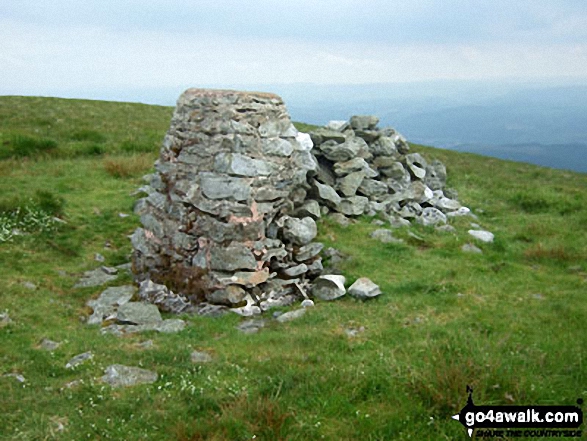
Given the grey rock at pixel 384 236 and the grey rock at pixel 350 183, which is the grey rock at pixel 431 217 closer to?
the grey rock at pixel 384 236

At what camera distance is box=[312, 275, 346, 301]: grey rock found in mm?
9562

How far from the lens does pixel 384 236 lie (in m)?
12.5

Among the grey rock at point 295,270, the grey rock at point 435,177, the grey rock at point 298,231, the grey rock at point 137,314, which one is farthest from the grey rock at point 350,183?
the grey rock at point 137,314

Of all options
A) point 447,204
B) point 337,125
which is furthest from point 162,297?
point 447,204

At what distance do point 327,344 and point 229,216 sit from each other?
3485mm

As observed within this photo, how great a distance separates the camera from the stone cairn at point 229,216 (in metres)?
9.59

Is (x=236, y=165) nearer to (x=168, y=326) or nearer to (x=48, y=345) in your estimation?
(x=168, y=326)

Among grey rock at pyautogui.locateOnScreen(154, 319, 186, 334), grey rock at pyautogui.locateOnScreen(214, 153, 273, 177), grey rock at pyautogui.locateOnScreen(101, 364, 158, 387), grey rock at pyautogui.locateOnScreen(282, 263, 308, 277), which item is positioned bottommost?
grey rock at pyautogui.locateOnScreen(154, 319, 186, 334)

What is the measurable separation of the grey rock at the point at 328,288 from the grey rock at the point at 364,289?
210 mm

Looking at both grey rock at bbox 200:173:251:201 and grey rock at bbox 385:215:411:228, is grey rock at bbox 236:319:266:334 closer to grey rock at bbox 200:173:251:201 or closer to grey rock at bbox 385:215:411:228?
grey rock at bbox 200:173:251:201

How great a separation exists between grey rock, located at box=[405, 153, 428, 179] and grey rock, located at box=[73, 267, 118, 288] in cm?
1002

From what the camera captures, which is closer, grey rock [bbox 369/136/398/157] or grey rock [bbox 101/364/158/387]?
grey rock [bbox 101/364/158/387]

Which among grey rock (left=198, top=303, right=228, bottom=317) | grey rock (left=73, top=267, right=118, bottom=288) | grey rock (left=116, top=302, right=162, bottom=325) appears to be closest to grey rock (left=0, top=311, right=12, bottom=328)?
grey rock (left=116, top=302, right=162, bottom=325)

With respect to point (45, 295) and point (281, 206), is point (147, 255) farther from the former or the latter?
point (281, 206)
